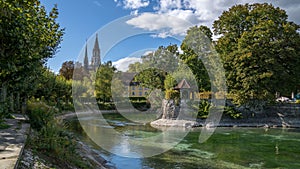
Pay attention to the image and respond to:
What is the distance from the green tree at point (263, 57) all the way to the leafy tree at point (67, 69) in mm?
24702

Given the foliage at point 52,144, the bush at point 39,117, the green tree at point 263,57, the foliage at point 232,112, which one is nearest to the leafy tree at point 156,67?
the green tree at point 263,57

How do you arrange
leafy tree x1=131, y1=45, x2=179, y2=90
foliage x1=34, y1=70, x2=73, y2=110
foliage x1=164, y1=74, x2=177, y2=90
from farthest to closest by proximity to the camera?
leafy tree x1=131, y1=45, x2=179, y2=90
foliage x1=164, y1=74, x2=177, y2=90
foliage x1=34, y1=70, x2=73, y2=110

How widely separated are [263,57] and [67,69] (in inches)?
1115

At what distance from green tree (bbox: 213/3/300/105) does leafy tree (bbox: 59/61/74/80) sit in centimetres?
2470

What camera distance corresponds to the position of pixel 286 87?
66.2 feet

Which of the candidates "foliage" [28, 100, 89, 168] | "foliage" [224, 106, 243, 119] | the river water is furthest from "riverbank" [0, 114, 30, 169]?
"foliage" [224, 106, 243, 119]

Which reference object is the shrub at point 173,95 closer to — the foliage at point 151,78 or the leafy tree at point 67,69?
the foliage at point 151,78

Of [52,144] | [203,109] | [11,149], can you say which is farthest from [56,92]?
[11,149]

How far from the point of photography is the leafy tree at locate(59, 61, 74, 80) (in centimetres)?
3762

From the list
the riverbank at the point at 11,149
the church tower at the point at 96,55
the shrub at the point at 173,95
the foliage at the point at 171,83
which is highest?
the church tower at the point at 96,55

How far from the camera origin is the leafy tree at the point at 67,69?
37625 millimetres

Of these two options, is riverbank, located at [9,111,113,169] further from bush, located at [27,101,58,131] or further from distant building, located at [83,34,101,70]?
distant building, located at [83,34,101,70]

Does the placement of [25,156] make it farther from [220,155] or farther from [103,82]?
[103,82]

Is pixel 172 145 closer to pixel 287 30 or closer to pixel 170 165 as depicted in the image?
pixel 170 165
